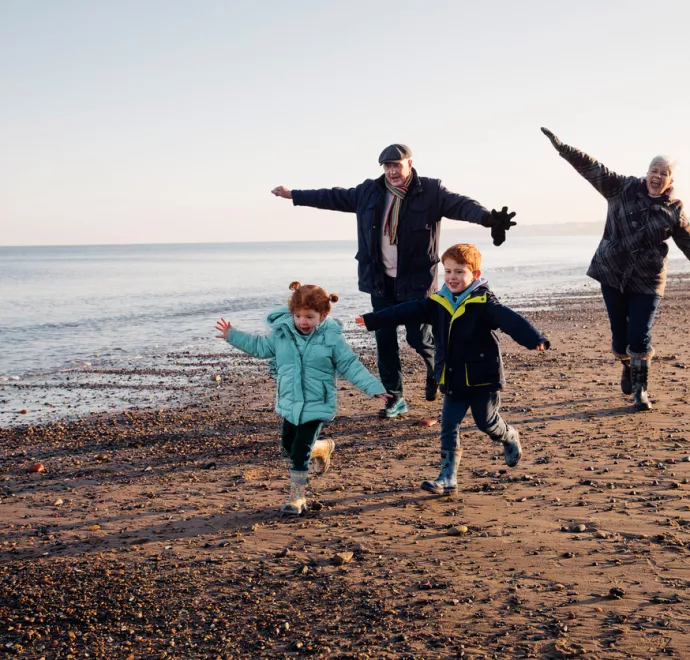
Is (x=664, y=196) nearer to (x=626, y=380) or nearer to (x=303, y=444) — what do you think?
(x=626, y=380)

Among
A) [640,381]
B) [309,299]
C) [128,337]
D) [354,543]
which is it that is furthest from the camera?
[128,337]

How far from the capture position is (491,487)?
5.26 metres

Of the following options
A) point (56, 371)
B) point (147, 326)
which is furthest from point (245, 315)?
point (56, 371)

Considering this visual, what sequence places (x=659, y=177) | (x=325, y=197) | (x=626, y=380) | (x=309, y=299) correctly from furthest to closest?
(x=626, y=380) < (x=325, y=197) < (x=659, y=177) < (x=309, y=299)

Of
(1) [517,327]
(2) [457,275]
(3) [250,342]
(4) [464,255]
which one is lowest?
(3) [250,342]

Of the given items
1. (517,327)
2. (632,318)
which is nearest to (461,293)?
(517,327)

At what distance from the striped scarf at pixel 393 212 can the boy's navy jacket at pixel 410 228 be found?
0.04m

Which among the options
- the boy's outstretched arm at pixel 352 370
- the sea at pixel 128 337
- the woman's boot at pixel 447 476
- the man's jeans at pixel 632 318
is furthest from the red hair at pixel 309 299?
the sea at pixel 128 337

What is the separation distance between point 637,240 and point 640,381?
4.46ft

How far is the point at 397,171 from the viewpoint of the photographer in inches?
263

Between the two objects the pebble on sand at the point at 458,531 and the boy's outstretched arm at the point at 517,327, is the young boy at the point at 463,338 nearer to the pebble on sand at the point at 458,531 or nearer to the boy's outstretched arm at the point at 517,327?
the boy's outstretched arm at the point at 517,327

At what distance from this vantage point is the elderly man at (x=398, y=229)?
22.1ft

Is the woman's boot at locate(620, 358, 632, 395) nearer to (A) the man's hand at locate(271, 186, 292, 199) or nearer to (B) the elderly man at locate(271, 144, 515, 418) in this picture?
(B) the elderly man at locate(271, 144, 515, 418)

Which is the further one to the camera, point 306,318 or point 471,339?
point 471,339
